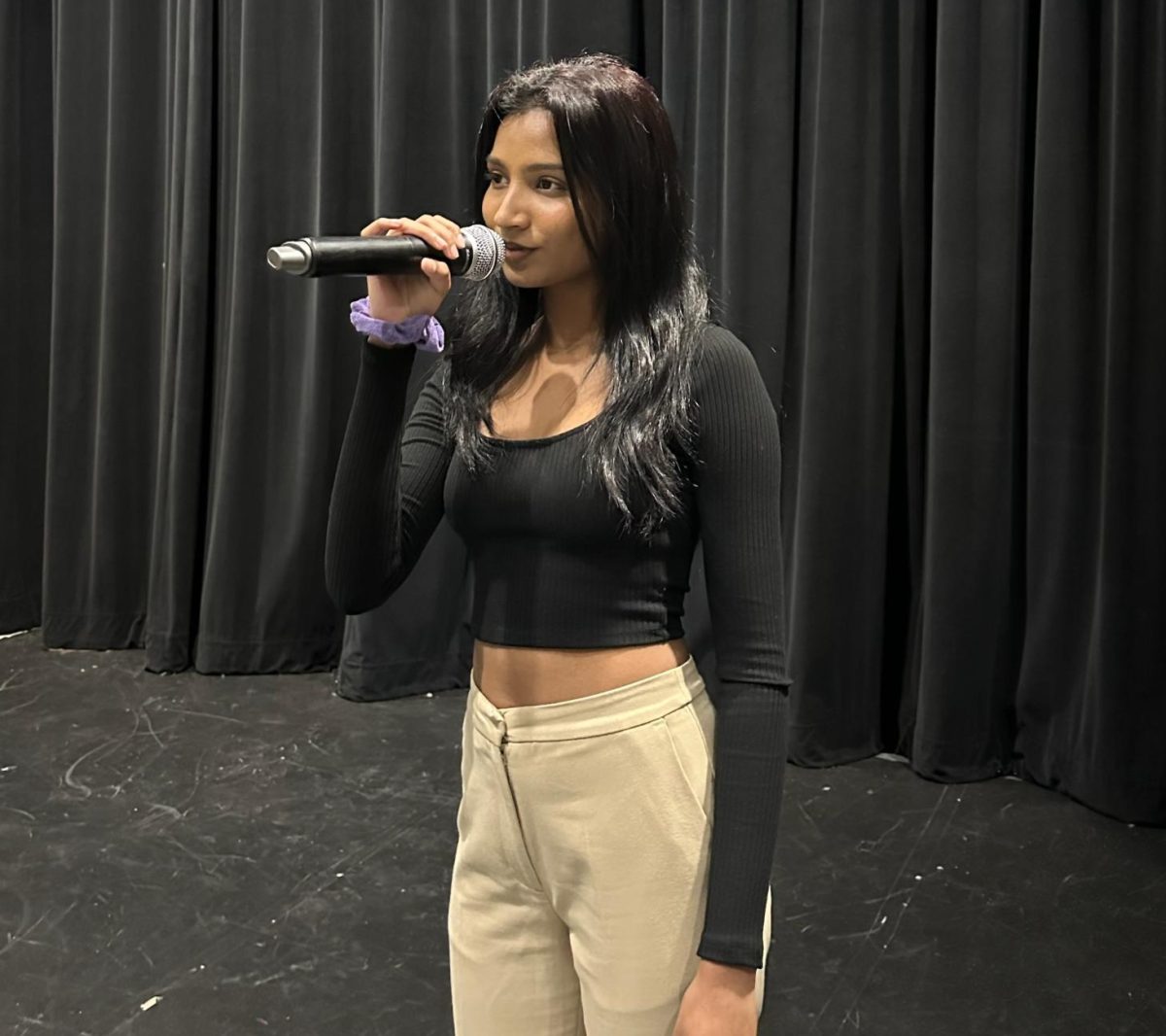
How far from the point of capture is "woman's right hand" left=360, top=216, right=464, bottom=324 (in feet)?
3.12

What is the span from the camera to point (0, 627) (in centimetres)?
388

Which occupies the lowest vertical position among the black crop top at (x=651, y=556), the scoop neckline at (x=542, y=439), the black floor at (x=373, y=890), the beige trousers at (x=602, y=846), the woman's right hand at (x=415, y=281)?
the black floor at (x=373, y=890)

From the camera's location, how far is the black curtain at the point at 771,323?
2.62m

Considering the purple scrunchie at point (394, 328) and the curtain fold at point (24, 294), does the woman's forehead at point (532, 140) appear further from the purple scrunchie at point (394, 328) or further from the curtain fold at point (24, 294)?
the curtain fold at point (24, 294)

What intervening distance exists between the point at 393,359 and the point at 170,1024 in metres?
1.25

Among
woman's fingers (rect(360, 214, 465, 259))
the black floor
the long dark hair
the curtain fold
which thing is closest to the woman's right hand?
woman's fingers (rect(360, 214, 465, 259))

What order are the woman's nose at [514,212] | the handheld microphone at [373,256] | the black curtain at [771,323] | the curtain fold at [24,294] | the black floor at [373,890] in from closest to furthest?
the handheld microphone at [373,256] < the woman's nose at [514,212] < the black floor at [373,890] < the black curtain at [771,323] < the curtain fold at [24,294]

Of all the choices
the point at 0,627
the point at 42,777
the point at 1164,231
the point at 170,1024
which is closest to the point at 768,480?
the point at 170,1024

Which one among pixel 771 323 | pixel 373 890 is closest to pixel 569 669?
pixel 373 890

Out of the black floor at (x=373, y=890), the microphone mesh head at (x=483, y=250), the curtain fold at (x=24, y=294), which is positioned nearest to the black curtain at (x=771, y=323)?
the curtain fold at (x=24, y=294)

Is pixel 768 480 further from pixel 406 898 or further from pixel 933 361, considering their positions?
pixel 933 361

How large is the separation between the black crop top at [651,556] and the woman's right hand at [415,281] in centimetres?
4

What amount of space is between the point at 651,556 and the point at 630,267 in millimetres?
228

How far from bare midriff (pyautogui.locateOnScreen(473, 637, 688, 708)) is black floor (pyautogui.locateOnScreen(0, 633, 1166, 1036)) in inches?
39.0
